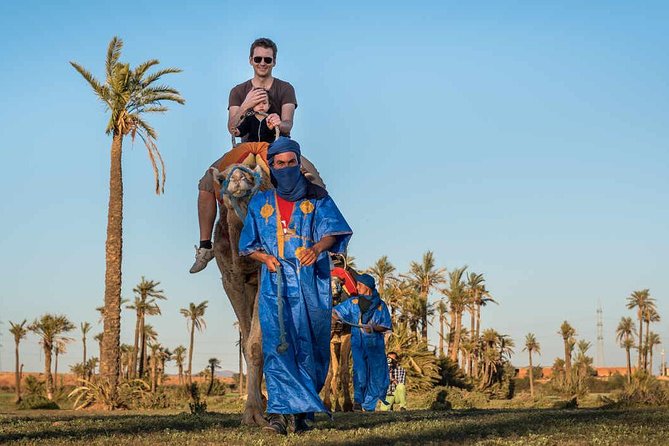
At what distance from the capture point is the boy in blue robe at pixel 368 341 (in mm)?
16688

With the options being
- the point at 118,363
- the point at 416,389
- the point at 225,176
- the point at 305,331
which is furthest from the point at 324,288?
the point at 416,389

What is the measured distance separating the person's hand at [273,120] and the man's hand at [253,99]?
0.72 ft

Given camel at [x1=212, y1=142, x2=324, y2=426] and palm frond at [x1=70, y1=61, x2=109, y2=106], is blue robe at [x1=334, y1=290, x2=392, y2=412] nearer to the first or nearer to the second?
camel at [x1=212, y1=142, x2=324, y2=426]

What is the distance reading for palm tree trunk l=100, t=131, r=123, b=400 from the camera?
93.7 ft

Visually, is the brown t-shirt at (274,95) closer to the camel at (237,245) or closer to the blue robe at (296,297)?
the camel at (237,245)

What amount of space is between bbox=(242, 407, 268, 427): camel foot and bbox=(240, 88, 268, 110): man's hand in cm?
330

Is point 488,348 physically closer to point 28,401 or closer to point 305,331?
point 28,401

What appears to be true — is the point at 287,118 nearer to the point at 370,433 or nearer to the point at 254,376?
the point at 254,376

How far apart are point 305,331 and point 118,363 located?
21.8 meters

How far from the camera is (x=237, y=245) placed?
31.2 feet

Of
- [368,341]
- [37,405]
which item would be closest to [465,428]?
[368,341]

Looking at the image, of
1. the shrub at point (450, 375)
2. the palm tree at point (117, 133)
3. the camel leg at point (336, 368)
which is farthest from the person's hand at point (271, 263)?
the shrub at point (450, 375)

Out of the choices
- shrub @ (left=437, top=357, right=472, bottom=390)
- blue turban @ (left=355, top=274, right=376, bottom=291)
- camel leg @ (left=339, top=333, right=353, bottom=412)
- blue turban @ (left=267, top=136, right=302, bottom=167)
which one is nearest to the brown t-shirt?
blue turban @ (left=267, top=136, right=302, bottom=167)

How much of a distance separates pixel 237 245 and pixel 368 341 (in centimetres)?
812
